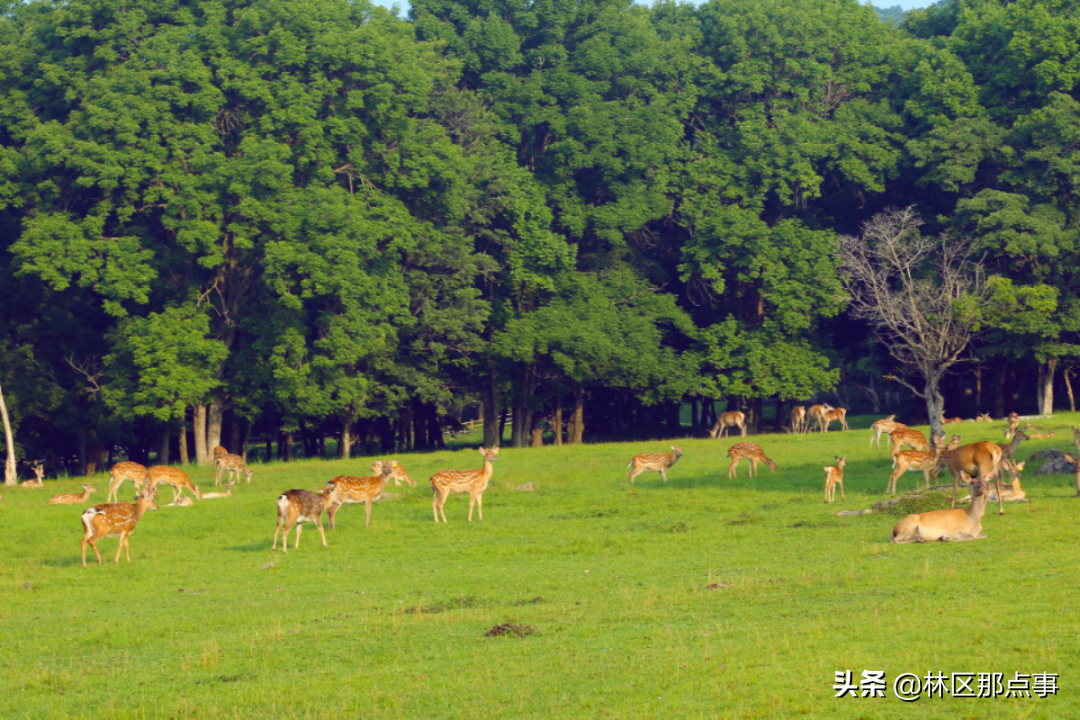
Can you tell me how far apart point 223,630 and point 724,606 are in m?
6.34

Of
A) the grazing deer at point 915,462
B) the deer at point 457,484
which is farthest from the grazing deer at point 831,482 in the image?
the deer at point 457,484

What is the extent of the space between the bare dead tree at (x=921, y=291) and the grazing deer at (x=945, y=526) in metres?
14.4

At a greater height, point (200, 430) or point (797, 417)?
point (200, 430)

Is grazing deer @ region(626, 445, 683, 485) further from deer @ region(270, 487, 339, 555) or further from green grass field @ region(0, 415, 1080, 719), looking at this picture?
deer @ region(270, 487, 339, 555)

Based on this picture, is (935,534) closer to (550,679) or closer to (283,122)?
(550,679)

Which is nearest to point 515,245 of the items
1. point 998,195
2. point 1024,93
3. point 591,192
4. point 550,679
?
point 591,192

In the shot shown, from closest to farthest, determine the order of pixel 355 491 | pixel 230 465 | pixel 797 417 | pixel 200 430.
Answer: pixel 355 491
pixel 230 465
pixel 200 430
pixel 797 417

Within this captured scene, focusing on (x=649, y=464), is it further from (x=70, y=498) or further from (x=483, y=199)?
(x=483, y=199)

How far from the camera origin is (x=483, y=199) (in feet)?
152

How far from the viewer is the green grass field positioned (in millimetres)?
10297

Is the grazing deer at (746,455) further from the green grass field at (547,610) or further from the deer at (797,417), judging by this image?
the deer at (797,417)

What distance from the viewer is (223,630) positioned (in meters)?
14.4

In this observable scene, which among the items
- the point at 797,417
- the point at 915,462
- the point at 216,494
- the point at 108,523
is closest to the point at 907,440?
the point at 915,462

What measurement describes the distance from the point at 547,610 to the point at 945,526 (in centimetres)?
690
